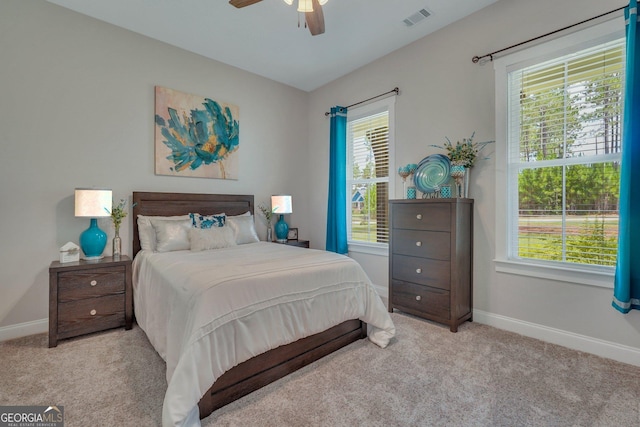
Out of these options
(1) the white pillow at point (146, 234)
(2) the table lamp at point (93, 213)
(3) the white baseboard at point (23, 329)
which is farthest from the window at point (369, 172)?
(3) the white baseboard at point (23, 329)

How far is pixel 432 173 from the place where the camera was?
121 inches

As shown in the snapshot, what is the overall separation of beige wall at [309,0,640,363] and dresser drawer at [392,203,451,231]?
1.46 feet

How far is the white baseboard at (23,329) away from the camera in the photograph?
2502 mm

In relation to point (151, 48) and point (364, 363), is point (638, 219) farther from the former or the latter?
point (151, 48)

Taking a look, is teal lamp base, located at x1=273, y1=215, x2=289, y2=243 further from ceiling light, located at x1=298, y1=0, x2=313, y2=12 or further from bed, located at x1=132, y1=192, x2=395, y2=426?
ceiling light, located at x1=298, y1=0, x2=313, y2=12

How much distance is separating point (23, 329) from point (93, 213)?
120cm

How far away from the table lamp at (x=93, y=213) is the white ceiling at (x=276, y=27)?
70.3 inches

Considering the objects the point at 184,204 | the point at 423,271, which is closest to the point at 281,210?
the point at 184,204

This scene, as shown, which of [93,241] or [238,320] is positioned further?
[93,241]

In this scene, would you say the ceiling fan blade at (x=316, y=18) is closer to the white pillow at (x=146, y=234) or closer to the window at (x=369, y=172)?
the window at (x=369, y=172)

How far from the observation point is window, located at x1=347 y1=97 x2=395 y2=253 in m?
3.83

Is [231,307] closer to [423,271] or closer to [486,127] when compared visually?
[423,271]

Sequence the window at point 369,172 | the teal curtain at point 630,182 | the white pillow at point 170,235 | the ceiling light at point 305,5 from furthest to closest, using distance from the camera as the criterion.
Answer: the window at point 369,172 → the white pillow at point 170,235 → the ceiling light at point 305,5 → the teal curtain at point 630,182

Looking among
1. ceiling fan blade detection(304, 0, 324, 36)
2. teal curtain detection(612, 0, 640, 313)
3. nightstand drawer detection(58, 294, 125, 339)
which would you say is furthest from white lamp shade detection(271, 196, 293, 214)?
teal curtain detection(612, 0, 640, 313)
